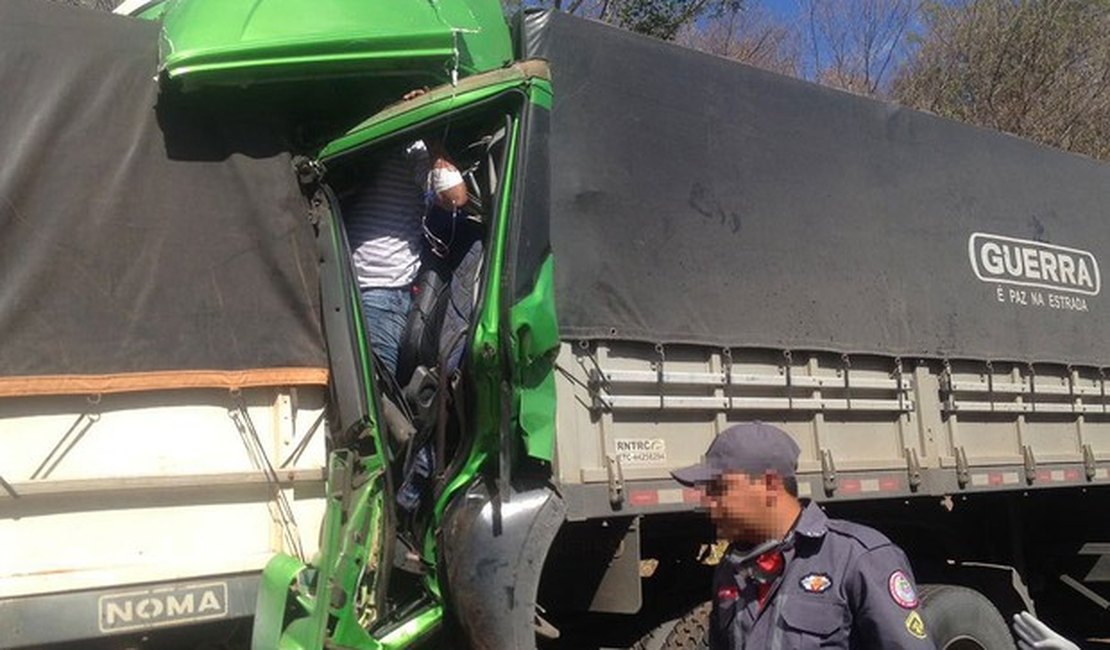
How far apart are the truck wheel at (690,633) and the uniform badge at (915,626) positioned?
2249 millimetres

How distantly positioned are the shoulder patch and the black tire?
266cm

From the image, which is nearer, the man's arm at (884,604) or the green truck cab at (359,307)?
the man's arm at (884,604)

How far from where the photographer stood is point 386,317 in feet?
13.5

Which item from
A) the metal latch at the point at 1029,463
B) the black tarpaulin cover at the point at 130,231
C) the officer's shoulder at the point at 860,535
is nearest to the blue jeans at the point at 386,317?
the black tarpaulin cover at the point at 130,231

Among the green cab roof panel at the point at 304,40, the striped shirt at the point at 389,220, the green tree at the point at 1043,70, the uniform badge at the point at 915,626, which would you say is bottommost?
the uniform badge at the point at 915,626

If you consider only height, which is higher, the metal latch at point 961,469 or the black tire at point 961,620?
the metal latch at point 961,469

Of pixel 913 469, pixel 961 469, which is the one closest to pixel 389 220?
pixel 913 469

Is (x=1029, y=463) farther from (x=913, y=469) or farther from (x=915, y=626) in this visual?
(x=915, y=626)

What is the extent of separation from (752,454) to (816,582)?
0.32m

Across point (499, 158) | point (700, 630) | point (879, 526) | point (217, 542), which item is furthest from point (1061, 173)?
point (217, 542)

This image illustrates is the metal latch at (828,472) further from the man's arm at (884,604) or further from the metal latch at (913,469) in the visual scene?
the man's arm at (884,604)

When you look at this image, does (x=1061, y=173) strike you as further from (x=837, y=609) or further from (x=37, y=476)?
(x=37, y=476)

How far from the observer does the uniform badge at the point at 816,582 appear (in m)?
2.78

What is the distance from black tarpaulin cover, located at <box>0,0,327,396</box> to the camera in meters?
3.36
